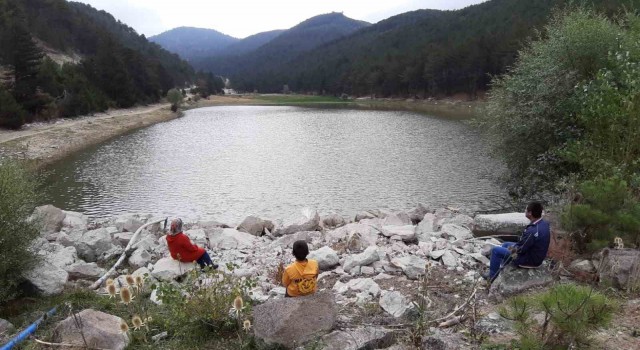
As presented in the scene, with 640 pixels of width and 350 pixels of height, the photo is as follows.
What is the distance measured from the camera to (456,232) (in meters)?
12.8

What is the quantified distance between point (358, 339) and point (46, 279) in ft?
20.5

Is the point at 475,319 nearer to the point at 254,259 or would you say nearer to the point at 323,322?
the point at 323,322

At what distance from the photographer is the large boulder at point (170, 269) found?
9319 mm

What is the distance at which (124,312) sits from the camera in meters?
7.26

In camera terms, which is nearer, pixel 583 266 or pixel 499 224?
pixel 583 266

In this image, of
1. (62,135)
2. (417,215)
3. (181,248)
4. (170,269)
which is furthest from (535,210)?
(62,135)

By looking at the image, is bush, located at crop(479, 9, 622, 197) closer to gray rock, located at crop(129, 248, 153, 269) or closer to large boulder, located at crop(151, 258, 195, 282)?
large boulder, located at crop(151, 258, 195, 282)

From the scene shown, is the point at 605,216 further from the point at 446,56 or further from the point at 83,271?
the point at 446,56

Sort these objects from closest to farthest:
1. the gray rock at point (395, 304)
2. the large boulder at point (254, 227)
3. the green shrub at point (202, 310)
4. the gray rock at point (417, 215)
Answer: the green shrub at point (202, 310) < the gray rock at point (395, 304) < the large boulder at point (254, 227) < the gray rock at point (417, 215)

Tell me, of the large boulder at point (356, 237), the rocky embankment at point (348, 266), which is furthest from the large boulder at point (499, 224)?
the large boulder at point (356, 237)

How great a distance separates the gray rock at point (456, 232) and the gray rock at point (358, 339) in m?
7.20

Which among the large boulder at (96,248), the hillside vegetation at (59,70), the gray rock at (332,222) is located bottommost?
the gray rock at (332,222)

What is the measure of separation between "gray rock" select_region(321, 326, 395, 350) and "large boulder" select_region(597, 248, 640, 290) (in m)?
4.18

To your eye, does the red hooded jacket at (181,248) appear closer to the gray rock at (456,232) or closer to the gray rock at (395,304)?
the gray rock at (395,304)
